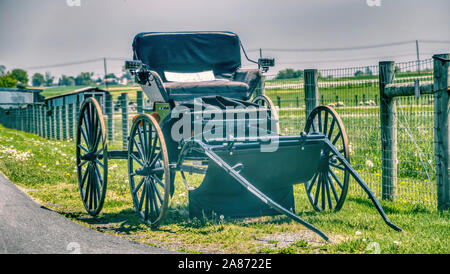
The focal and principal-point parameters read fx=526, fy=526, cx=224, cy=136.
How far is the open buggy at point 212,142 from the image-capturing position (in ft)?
18.5

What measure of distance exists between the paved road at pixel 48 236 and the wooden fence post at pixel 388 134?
12.1ft

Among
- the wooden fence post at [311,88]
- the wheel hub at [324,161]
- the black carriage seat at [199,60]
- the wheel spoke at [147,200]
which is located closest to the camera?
the wheel spoke at [147,200]

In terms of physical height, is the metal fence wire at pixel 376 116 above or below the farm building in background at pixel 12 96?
below

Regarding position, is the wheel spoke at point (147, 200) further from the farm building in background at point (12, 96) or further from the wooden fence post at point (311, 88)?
the farm building in background at point (12, 96)

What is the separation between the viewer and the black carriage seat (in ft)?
23.0

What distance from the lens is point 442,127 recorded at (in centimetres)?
627

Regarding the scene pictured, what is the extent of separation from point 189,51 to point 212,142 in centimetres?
→ 216

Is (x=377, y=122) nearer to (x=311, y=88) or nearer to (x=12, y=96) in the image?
(x=311, y=88)

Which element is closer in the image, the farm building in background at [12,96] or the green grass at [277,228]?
the green grass at [277,228]

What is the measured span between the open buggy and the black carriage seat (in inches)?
0.6

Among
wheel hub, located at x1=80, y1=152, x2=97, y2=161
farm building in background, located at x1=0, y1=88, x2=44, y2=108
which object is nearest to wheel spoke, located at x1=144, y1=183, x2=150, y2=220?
wheel hub, located at x1=80, y1=152, x2=97, y2=161

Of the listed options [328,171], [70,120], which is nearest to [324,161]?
[328,171]

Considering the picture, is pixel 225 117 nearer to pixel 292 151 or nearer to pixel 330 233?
pixel 292 151

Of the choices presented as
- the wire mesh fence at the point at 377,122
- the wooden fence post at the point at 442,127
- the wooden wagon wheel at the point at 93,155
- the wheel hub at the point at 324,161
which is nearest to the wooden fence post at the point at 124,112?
the wire mesh fence at the point at 377,122
